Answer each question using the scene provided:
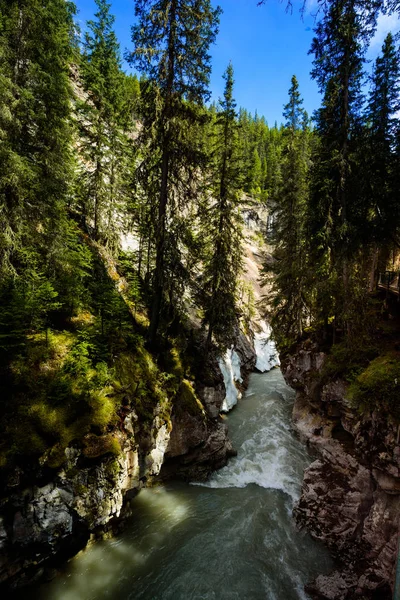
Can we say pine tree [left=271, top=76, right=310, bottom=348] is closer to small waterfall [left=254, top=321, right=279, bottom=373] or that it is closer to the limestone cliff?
the limestone cliff

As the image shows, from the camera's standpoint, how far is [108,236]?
61.3 ft

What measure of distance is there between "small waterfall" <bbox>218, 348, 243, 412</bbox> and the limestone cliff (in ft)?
24.6

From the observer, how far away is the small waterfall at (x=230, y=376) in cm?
1997

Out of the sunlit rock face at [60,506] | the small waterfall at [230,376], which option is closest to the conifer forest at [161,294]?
the sunlit rock face at [60,506]

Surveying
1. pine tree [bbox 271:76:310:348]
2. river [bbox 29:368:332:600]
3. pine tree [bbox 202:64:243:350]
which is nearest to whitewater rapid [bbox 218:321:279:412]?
pine tree [bbox 271:76:310:348]

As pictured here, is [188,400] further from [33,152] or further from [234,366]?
[33,152]

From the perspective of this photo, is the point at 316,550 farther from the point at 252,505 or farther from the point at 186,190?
the point at 186,190

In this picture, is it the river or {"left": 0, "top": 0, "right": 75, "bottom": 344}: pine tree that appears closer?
the river

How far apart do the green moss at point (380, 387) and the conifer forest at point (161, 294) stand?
0.20ft

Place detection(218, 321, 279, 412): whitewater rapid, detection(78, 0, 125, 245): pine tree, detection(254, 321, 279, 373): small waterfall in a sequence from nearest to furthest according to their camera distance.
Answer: detection(78, 0, 125, 245): pine tree
detection(218, 321, 279, 412): whitewater rapid
detection(254, 321, 279, 373): small waterfall

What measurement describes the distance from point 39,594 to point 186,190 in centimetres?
1415

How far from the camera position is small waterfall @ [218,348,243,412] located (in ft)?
65.5

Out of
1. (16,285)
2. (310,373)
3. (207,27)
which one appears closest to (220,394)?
(310,373)

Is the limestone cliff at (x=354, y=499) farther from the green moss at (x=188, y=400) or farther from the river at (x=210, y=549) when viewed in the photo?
the green moss at (x=188, y=400)
